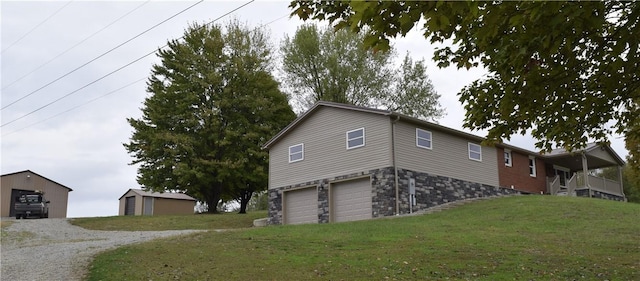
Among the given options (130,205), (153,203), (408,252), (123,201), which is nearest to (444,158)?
(408,252)

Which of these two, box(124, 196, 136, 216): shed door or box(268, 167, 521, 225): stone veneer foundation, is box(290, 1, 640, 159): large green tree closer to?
box(268, 167, 521, 225): stone veneer foundation

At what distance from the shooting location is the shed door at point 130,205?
130 feet

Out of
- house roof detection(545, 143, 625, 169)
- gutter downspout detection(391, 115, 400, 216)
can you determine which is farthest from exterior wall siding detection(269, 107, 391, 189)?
house roof detection(545, 143, 625, 169)

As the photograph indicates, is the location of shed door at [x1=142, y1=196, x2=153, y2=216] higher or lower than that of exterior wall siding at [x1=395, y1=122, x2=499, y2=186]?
lower

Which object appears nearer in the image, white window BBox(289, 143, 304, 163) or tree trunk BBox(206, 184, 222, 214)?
white window BBox(289, 143, 304, 163)

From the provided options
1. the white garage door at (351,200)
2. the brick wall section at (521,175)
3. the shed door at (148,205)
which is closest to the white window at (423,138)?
the white garage door at (351,200)

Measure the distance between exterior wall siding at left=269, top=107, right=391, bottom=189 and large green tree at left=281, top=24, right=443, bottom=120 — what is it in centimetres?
1364

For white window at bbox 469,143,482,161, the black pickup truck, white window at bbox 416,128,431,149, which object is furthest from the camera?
the black pickup truck

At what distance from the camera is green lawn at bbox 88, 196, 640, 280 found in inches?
386

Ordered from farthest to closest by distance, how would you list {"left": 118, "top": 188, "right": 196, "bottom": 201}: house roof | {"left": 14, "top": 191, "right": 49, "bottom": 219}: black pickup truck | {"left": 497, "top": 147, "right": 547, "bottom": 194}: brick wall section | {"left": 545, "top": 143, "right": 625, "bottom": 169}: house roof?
{"left": 118, "top": 188, "right": 196, "bottom": 201}: house roof
{"left": 14, "top": 191, "right": 49, "bottom": 219}: black pickup truck
{"left": 545, "top": 143, "right": 625, "bottom": 169}: house roof
{"left": 497, "top": 147, "right": 547, "bottom": 194}: brick wall section

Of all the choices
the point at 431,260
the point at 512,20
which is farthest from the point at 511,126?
the point at 512,20

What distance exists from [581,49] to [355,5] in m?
5.28

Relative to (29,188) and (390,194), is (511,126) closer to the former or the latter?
(390,194)

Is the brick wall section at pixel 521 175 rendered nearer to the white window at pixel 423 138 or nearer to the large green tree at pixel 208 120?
the white window at pixel 423 138
